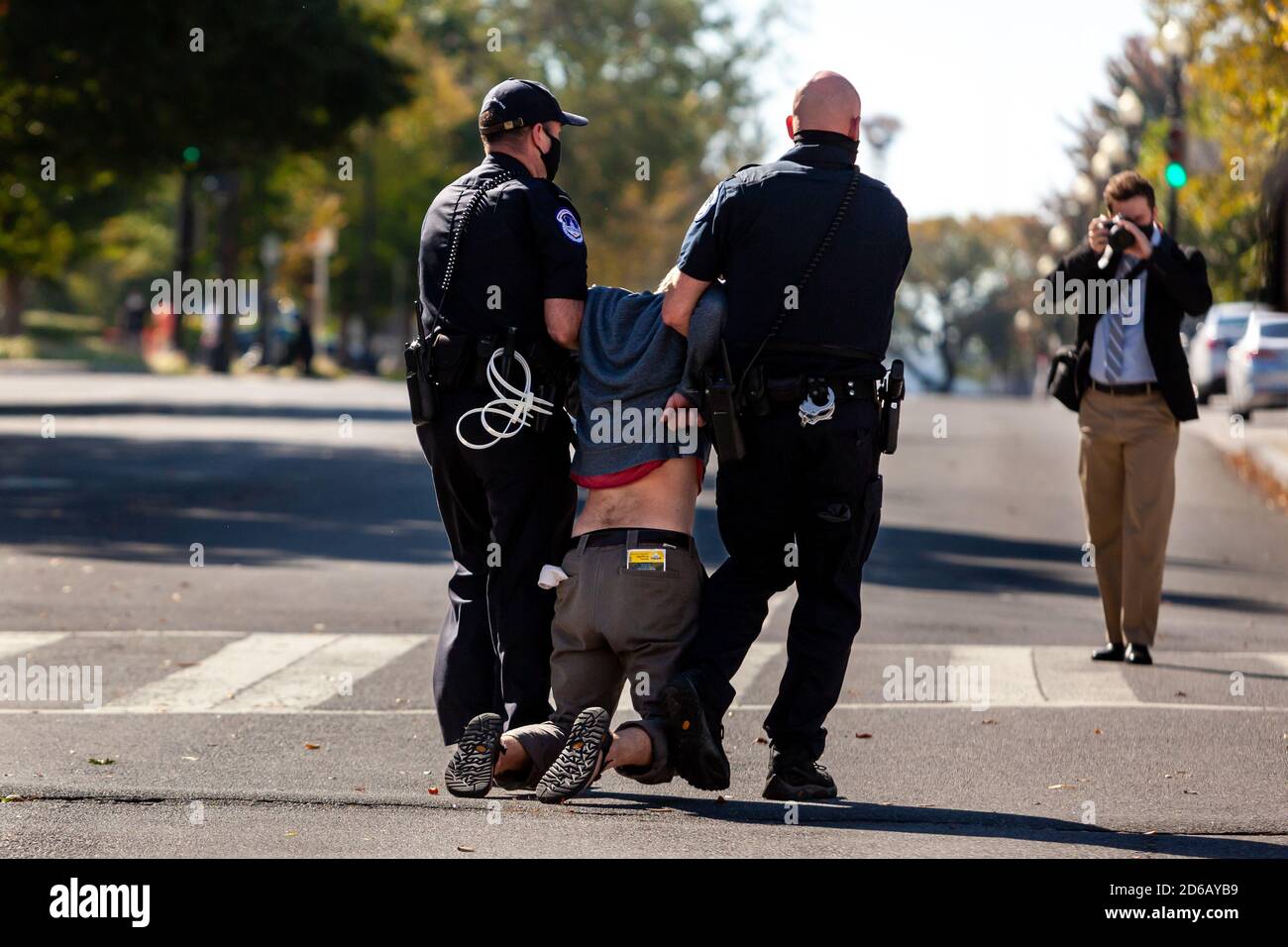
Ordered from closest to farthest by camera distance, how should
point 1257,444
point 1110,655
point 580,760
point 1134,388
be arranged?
point 580,760 → point 1134,388 → point 1110,655 → point 1257,444

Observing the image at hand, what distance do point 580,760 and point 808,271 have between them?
1569mm

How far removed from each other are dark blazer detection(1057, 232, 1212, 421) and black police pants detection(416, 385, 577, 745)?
3512 mm

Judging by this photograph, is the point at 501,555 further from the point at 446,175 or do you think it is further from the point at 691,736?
the point at 446,175

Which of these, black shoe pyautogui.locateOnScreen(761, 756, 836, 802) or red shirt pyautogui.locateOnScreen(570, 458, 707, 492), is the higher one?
red shirt pyautogui.locateOnScreen(570, 458, 707, 492)

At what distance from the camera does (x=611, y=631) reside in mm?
6547

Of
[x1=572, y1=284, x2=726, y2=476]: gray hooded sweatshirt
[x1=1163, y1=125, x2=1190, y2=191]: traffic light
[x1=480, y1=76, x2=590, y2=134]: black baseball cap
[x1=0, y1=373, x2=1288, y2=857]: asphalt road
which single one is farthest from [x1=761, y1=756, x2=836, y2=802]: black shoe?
[x1=1163, y1=125, x2=1190, y2=191]: traffic light

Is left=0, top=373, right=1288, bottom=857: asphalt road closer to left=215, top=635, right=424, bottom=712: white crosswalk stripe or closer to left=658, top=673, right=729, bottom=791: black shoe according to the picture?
left=215, top=635, right=424, bottom=712: white crosswalk stripe

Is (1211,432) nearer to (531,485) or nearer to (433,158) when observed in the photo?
(531,485)

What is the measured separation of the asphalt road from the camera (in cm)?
612

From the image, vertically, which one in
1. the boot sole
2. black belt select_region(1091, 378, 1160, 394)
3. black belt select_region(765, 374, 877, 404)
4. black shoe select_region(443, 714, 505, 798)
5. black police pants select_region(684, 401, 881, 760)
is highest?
black belt select_region(1091, 378, 1160, 394)

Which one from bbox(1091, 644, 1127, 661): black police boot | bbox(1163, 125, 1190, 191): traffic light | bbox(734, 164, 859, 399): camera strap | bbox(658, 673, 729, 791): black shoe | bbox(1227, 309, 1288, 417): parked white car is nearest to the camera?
bbox(658, 673, 729, 791): black shoe

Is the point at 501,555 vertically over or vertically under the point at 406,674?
over

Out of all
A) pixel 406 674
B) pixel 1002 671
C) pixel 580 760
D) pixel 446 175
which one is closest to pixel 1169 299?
pixel 1002 671
